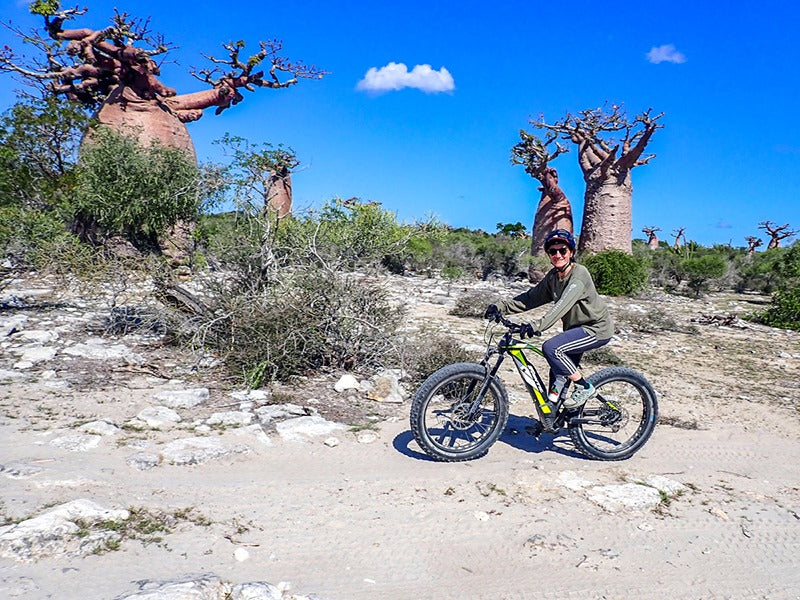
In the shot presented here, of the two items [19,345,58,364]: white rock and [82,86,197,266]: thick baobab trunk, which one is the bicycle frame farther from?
[82,86,197,266]: thick baobab trunk

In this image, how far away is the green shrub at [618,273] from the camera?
16.4 meters

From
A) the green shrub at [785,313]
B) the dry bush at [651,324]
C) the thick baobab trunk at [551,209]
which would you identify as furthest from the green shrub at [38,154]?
the thick baobab trunk at [551,209]

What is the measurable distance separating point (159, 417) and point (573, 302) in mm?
A: 3253

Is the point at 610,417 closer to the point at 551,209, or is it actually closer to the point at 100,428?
the point at 100,428

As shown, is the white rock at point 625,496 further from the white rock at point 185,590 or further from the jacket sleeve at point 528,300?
the white rock at point 185,590

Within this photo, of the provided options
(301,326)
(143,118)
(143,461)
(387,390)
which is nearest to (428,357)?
(387,390)

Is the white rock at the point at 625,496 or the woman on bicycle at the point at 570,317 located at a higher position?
the woman on bicycle at the point at 570,317

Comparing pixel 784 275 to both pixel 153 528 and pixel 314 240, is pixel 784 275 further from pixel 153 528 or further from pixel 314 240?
pixel 153 528

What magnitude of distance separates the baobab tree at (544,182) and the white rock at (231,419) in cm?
1759

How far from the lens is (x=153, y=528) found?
2.67 meters

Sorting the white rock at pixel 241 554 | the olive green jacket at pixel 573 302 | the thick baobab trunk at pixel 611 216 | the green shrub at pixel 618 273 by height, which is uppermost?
the thick baobab trunk at pixel 611 216

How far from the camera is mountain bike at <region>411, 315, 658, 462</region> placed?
367cm

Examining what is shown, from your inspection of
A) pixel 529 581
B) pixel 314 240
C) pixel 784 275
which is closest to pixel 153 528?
pixel 529 581

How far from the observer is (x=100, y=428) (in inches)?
153
